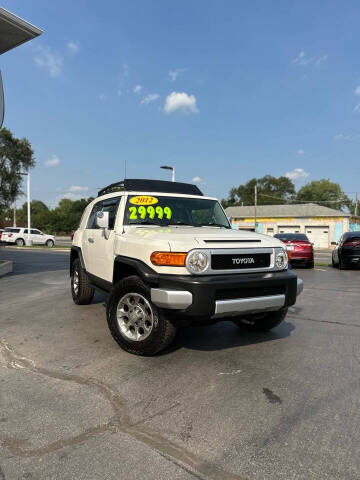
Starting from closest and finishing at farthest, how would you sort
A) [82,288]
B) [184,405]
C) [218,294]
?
[184,405]
[218,294]
[82,288]

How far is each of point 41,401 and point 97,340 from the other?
1.51 metres

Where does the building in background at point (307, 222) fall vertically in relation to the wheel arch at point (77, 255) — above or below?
above

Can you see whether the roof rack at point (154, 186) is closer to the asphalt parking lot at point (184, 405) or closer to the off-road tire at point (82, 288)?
the off-road tire at point (82, 288)

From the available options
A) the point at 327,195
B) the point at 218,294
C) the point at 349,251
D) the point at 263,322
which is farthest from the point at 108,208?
the point at 327,195

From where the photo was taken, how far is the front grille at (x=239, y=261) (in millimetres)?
3426

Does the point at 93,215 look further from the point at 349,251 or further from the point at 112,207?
the point at 349,251

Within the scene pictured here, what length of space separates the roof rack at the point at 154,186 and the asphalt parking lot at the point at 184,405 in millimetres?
2007

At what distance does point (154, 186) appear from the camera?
501cm

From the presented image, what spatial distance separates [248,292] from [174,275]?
2.61 ft

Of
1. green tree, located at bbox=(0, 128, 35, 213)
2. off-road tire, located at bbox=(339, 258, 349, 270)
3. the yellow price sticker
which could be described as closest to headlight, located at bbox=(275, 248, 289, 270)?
the yellow price sticker

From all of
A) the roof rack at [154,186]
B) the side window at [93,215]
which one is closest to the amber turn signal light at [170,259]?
the roof rack at [154,186]

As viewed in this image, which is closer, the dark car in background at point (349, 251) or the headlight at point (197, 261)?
the headlight at point (197, 261)

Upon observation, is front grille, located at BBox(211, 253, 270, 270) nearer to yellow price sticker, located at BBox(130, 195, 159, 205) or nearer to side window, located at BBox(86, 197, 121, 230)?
yellow price sticker, located at BBox(130, 195, 159, 205)

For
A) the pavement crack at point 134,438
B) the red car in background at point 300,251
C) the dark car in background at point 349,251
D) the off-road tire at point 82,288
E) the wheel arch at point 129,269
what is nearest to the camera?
the pavement crack at point 134,438
